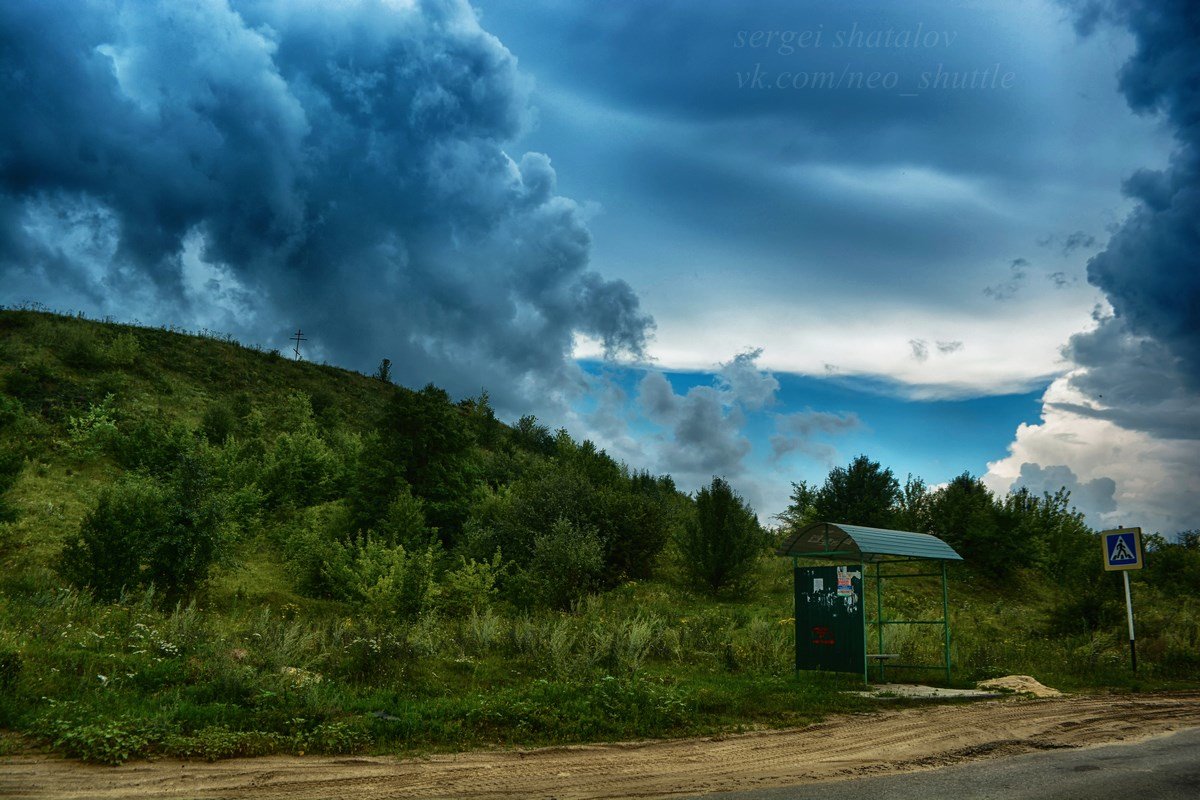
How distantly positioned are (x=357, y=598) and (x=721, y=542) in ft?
47.0

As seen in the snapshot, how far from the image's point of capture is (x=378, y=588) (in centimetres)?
2483

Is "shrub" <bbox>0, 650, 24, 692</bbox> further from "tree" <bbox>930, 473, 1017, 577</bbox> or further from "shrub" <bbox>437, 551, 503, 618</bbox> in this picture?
"tree" <bbox>930, 473, 1017, 577</bbox>

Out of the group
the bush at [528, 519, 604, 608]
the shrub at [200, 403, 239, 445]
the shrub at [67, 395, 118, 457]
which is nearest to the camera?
the bush at [528, 519, 604, 608]

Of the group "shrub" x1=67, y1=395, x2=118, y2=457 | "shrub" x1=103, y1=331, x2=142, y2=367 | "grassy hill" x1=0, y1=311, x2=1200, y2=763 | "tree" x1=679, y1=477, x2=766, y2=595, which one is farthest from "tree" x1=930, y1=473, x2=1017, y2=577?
"shrub" x1=103, y1=331, x2=142, y2=367

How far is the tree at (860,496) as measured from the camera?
41875 millimetres

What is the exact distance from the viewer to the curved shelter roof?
15.5 metres

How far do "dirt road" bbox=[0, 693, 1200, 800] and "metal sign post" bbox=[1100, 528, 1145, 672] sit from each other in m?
7.52

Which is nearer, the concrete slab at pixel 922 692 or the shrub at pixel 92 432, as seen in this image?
the concrete slab at pixel 922 692

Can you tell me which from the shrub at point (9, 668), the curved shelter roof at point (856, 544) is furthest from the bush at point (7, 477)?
the curved shelter roof at point (856, 544)

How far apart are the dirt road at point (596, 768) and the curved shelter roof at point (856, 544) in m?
4.19

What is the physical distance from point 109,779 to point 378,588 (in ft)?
57.1

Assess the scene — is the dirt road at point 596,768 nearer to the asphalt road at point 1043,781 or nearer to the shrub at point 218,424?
the asphalt road at point 1043,781

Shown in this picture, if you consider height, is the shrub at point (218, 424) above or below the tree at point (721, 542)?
above

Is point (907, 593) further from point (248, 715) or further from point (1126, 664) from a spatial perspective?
point (248, 715)
